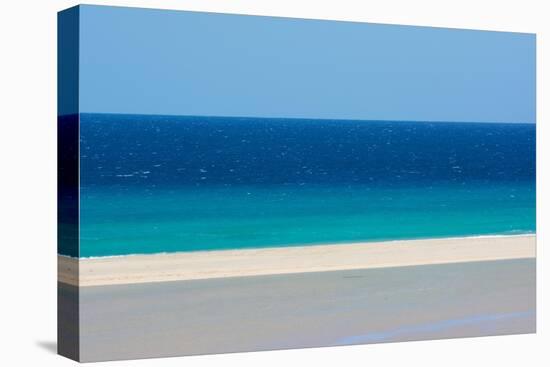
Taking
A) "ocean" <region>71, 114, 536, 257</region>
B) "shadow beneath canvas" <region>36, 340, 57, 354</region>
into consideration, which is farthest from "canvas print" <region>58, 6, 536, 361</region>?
"shadow beneath canvas" <region>36, 340, 57, 354</region>

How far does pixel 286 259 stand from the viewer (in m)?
10.1

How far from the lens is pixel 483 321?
35.5 ft

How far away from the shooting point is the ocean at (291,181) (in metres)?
9.48

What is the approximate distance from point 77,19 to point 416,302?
3.53 metres

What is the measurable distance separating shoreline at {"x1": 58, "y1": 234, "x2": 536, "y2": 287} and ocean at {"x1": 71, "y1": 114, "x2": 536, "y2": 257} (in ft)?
0.20

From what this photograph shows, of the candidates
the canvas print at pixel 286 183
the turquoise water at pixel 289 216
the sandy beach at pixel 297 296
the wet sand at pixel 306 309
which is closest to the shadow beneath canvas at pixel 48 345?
the canvas print at pixel 286 183

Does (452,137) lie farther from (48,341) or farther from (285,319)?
(48,341)

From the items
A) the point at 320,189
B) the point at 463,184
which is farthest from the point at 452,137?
the point at 320,189

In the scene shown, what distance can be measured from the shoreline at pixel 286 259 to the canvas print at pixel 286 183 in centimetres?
1

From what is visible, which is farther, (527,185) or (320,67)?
(527,185)

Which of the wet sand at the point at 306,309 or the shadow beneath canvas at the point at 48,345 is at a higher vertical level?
the wet sand at the point at 306,309

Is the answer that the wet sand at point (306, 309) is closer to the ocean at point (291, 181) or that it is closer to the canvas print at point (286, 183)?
the canvas print at point (286, 183)

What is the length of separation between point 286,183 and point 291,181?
42 mm

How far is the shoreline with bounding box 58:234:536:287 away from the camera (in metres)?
9.45
